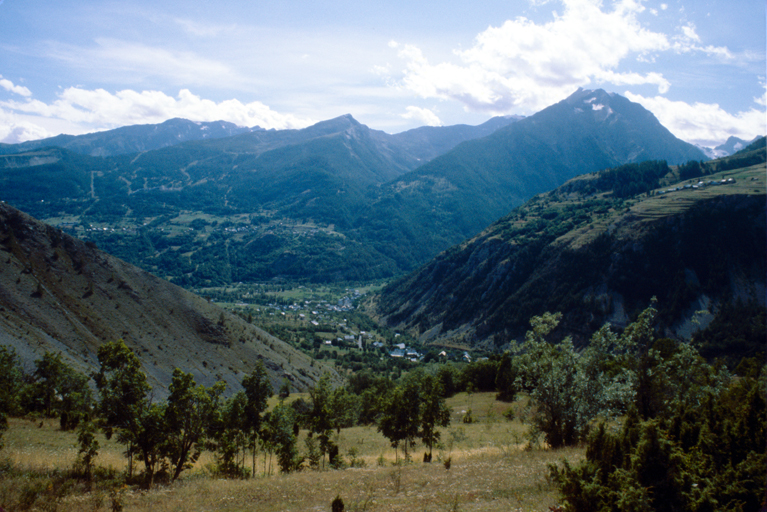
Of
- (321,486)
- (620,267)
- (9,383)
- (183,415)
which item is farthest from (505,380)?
(620,267)

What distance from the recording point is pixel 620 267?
126 meters

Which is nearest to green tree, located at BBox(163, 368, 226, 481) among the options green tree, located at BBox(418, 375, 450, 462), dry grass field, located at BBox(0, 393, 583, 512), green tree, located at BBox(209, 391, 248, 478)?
green tree, located at BBox(209, 391, 248, 478)

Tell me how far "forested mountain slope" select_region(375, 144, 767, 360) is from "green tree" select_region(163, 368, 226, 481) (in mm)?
109115

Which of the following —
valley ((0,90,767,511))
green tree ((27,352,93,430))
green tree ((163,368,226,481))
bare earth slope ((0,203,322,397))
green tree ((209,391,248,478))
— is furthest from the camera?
bare earth slope ((0,203,322,397))

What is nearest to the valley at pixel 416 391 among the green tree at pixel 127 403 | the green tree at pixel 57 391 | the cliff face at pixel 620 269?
the green tree at pixel 127 403

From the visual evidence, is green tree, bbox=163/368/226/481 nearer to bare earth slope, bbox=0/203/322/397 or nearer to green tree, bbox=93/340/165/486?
green tree, bbox=93/340/165/486

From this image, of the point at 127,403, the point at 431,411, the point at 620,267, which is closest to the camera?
the point at 127,403

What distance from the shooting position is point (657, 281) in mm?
120500

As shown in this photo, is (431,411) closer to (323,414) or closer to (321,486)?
(323,414)

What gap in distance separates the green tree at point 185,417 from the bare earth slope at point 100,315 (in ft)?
112

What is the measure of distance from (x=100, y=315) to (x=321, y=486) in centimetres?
5943

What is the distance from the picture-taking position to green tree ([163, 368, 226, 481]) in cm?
2284

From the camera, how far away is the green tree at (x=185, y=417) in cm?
2284

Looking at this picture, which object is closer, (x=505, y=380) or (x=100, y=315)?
(x=505, y=380)
